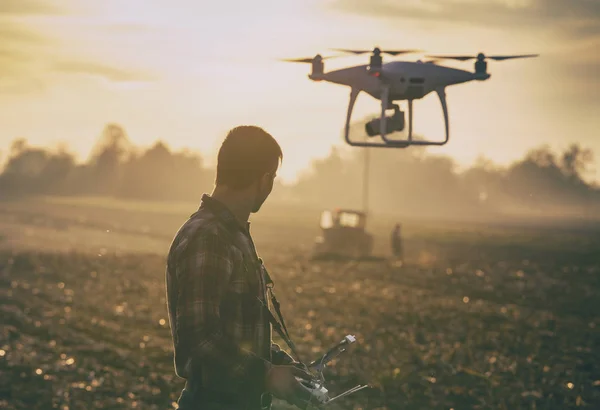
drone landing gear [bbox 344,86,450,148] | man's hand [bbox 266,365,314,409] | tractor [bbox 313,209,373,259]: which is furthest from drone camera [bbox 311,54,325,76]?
tractor [bbox 313,209,373,259]

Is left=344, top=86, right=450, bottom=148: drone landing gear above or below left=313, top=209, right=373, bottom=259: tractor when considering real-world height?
above

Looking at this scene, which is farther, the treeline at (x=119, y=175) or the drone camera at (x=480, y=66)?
the treeline at (x=119, y=175)

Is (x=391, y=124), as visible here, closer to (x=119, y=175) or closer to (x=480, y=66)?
(x=480, y=66)

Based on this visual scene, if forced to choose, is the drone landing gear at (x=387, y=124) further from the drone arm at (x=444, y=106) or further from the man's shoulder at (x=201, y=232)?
the man's shoulder at (x=201, y=232)

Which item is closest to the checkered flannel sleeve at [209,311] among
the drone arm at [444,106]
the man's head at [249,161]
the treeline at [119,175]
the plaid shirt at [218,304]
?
the plaid shirt at [218,304]

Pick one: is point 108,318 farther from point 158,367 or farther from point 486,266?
point 486,266

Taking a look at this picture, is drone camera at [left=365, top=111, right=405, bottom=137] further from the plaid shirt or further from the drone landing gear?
the plaid shirt

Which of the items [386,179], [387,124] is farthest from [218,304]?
[386,179]
